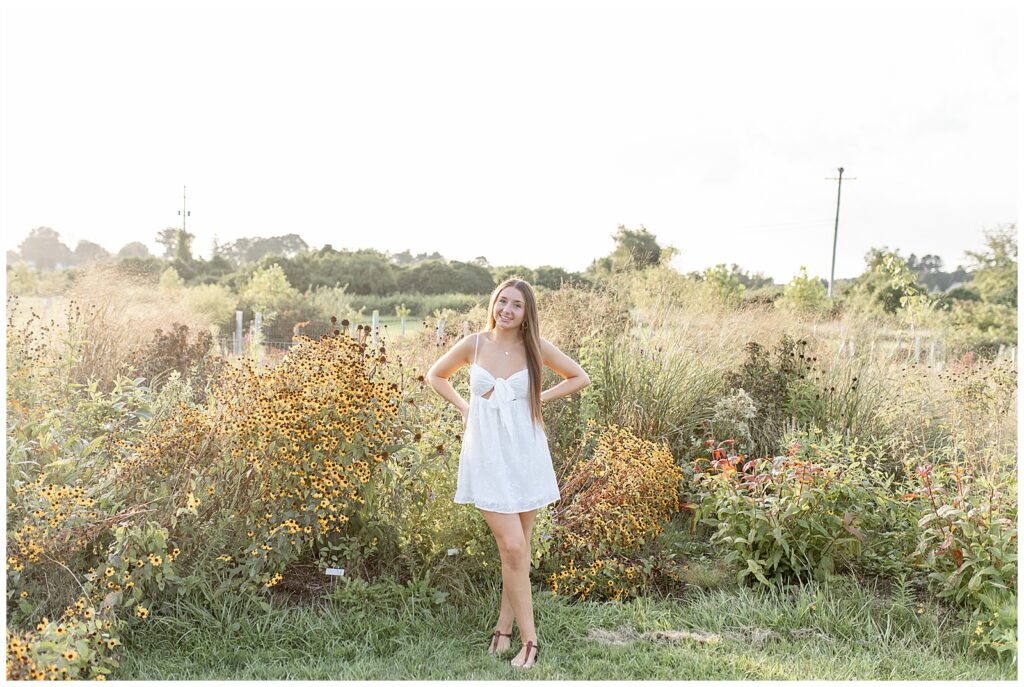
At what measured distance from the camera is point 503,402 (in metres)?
3.58

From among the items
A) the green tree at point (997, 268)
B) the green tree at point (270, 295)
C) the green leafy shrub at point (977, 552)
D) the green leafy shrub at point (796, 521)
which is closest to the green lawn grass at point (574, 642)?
the green leafy shrub at point (977, 552)

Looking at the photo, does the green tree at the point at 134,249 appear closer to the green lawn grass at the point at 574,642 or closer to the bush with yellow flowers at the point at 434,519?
the bush with yellow flowers at the point at 434,519

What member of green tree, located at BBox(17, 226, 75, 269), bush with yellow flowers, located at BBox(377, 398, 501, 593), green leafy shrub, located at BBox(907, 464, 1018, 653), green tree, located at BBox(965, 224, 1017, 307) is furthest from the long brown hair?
green tree, located at BBox(17, 226, 75, 269)

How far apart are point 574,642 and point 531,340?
4.47ft

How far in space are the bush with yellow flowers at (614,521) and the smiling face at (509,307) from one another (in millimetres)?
1246

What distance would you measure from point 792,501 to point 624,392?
6.02 feet

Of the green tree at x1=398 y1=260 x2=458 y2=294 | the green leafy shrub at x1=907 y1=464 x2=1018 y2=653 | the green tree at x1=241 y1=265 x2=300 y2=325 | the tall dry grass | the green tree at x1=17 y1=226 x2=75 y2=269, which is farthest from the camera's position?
the green tree at x1=17 y1=226 x2=75 y2=269

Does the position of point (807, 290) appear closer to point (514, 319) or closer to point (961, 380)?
point (961, 380)

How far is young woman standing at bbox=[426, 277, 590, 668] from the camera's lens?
11.6 ft

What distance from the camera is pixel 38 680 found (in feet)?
9.63

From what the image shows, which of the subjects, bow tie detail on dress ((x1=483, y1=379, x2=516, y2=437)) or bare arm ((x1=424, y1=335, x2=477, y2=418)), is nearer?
bow tie detail on dress ((x1=483, y1=379, x2=516, y2=437))

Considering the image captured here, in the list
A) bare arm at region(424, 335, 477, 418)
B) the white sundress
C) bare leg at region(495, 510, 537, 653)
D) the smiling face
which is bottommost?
bare leg at region(495, 510, 537, 653)

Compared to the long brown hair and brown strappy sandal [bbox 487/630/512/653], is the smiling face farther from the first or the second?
brown strappy sandal [bbox 487/630/512/653]

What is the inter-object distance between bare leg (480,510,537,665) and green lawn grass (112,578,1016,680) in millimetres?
164
